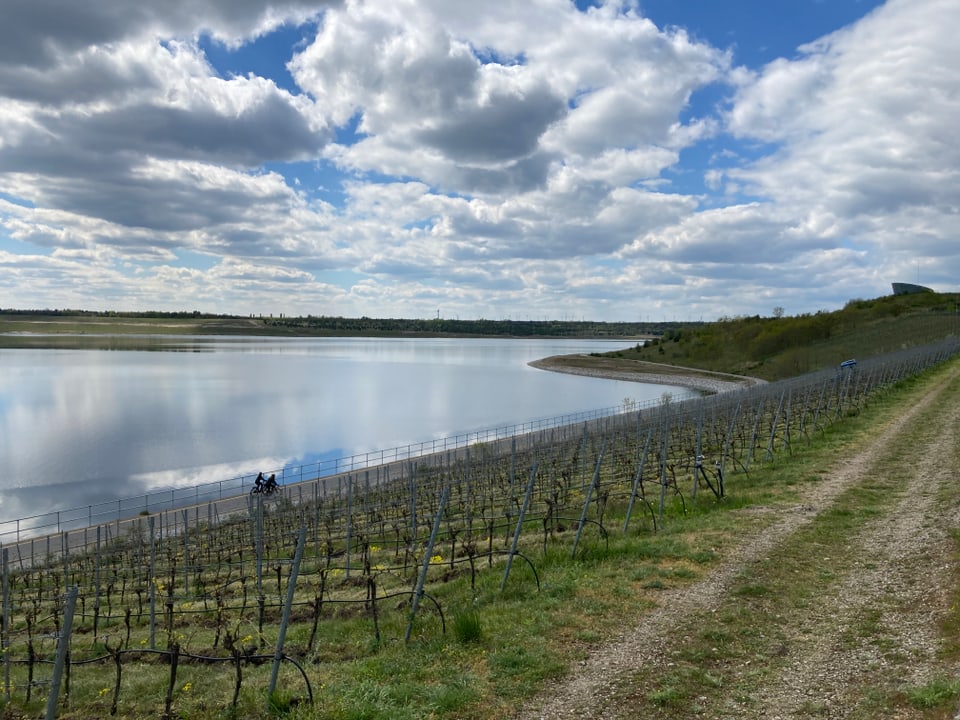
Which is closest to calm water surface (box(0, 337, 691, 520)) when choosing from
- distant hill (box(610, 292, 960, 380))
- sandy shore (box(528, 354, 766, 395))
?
sandy shore (box(528, 354, 766, 395))

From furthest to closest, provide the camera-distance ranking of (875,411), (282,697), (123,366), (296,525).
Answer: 1. (123,366)
2. (875,411)
3. (296,525)
4. (282,697)

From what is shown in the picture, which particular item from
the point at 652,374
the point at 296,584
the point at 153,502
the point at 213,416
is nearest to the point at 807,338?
the point at 652,374

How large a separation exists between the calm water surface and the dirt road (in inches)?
1387

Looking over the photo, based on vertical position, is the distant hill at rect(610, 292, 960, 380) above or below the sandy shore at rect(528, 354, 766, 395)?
above

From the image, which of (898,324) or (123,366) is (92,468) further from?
(898,324)

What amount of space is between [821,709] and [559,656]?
9.53 feet

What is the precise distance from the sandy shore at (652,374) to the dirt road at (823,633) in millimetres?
77746

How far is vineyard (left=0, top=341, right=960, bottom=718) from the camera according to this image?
8164mm

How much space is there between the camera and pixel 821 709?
6648 millimetres

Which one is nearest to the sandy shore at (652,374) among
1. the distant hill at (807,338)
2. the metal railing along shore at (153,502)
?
the distant hill at (807,338)

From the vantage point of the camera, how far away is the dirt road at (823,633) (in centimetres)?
682

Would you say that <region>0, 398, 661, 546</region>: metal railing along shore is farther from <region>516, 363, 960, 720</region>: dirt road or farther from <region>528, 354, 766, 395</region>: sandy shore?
<region>528, 354, 766, 395</region>: sandy shore

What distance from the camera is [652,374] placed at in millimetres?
123625

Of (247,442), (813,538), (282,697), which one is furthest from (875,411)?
(247,442)
